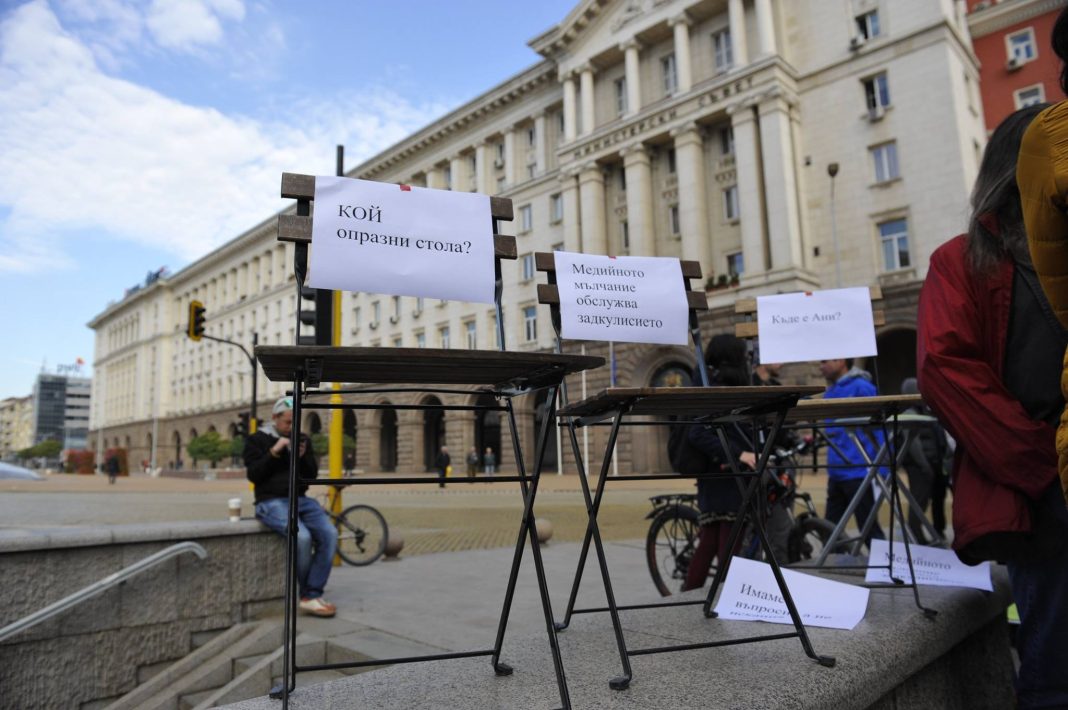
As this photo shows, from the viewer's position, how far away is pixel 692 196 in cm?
2905

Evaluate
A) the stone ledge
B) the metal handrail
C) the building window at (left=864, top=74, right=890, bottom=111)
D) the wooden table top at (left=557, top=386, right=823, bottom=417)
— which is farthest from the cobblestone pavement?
the building window at (left=864, top=74, right=890, bottom=111)

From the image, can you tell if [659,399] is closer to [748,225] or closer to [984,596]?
[984,596]

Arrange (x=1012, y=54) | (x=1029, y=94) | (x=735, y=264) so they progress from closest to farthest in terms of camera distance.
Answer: (x=1029, y=94)
(x=1012, y=54)
(x=735, y=264)

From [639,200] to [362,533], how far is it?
24.7 meters

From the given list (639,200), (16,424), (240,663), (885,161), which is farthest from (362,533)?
(16,424)

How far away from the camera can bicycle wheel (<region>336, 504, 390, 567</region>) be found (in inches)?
330

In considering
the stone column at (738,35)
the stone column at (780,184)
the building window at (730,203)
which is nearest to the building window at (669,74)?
the stone column at (738,35)

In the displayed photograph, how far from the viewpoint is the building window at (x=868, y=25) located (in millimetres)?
26062

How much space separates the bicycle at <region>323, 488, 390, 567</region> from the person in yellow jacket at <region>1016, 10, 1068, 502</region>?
7610 mm

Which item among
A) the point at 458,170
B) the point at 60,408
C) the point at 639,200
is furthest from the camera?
the point at 60,408

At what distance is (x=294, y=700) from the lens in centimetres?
190

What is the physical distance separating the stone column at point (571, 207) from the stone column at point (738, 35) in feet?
28.4

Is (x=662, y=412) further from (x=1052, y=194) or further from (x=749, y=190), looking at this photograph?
(x=749, y=190)

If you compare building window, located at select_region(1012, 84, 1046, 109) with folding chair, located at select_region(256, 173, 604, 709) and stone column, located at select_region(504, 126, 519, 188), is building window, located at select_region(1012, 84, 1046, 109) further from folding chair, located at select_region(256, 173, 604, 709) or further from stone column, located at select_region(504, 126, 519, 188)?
folding chair, located at select_region(256, 173, 604, 709)
